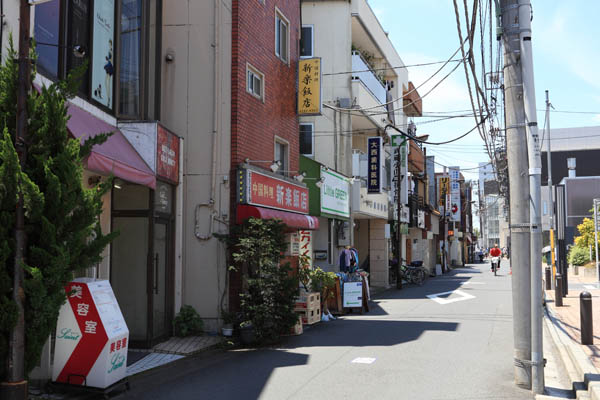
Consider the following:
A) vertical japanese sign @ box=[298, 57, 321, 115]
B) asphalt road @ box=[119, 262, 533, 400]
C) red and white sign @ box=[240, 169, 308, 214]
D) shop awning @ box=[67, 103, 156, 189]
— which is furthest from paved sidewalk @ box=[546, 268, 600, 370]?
vertical japanese sign @ box=[298, 57, 321, 115]

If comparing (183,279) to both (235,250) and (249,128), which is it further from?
(249,128)

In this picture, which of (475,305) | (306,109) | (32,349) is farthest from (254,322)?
(475,305)

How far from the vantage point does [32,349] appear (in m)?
6.11

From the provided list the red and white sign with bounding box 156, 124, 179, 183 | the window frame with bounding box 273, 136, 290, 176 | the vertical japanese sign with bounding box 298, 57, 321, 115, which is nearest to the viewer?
the red and white sign with bounding box 156, 124, 179, 183

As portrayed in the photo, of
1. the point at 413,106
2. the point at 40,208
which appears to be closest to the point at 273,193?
the point at 40,208

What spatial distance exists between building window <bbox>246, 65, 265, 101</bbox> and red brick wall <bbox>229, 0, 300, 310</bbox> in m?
0.14

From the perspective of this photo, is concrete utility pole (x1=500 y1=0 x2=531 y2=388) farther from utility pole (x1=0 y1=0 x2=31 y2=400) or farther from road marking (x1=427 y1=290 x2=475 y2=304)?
road marking (x1=427 y1=290 x2=475 y2=304)

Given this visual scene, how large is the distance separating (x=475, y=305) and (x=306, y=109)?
8529 mm

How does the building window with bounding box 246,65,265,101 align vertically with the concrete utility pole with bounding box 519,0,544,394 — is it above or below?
above

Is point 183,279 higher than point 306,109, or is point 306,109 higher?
point 306,109

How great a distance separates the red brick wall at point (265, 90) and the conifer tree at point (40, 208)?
22.1ft

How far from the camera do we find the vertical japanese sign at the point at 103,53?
10523mm

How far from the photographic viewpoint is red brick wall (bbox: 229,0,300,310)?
13.2m

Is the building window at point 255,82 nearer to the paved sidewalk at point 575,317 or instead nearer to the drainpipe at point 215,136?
the drainpipe at point 215,136
